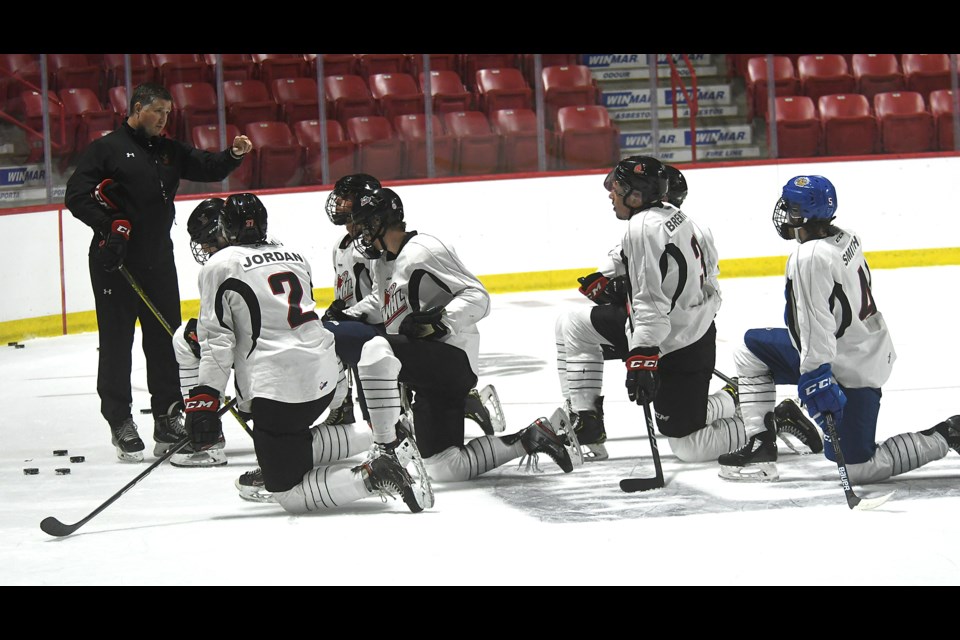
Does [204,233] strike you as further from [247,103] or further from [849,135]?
[849,135]

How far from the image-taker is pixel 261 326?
11.7ft

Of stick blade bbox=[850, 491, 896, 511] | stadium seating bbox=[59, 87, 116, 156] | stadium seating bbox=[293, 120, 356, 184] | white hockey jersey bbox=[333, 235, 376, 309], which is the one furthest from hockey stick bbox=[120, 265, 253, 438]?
stadium seating bbox=[293, 120, 356, 184]

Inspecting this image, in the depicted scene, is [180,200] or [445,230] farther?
[445,230]

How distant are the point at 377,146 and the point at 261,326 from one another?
6.48 metres

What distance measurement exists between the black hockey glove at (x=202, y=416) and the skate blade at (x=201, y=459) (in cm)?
105

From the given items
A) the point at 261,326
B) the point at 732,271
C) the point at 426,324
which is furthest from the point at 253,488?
the point at 732,271

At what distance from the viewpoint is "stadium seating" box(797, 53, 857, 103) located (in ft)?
37.2

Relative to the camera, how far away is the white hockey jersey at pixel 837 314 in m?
3.53

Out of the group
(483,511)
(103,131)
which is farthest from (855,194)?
(483,511)

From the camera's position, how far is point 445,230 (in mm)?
9695

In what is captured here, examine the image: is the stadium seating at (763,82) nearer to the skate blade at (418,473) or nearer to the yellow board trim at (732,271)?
the yellow board trim at (732,271)

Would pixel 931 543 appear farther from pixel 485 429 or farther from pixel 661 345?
pixel 485 429

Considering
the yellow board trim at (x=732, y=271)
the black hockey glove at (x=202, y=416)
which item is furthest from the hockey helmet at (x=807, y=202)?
the yellow board trim at (x=732, y=271)

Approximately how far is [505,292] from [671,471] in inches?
224
